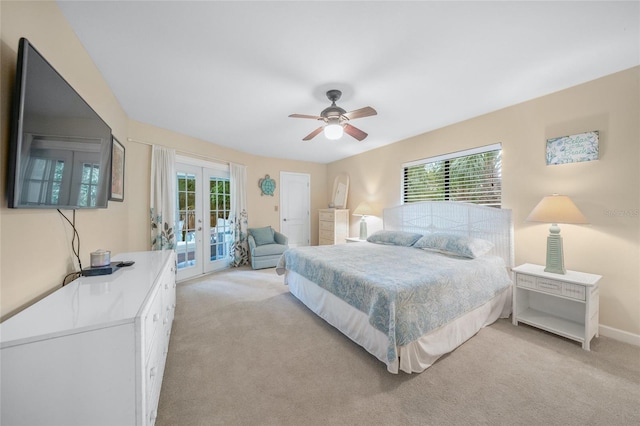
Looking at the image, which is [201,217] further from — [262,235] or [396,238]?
[396,238]

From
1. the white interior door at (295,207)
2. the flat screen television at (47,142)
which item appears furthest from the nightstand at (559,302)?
the white interior door at (295,207)

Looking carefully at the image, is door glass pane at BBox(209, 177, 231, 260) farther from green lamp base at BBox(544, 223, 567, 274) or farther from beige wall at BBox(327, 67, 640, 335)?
green lamp base at BBox(544, 223, 567, 274)

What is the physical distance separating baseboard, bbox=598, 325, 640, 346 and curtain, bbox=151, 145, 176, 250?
17.4ft

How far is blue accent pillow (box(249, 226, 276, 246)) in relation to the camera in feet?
16.3

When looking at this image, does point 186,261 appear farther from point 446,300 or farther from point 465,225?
point 465,225

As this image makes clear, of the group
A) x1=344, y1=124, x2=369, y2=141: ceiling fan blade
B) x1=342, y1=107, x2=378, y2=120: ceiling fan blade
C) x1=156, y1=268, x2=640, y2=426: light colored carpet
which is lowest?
x1=156, y1=268, x2=640, y2=426: light colored carpet

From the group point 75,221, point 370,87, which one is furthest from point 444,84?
point 75,221

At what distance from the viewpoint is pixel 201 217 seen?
425cm

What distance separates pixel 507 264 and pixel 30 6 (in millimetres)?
4459

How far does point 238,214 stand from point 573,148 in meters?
4.95

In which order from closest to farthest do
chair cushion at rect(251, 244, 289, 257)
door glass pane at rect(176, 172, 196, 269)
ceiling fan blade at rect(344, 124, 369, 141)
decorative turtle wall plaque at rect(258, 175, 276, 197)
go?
ceiling fan blade at rect(344, 124, 369, 141)
door glass pane at rect(176, 172, 196, 269)
chair cushion at rect(251, 244, 289, 257)
decorative turtle wall plaque at rect(258, 175, 276, 197)

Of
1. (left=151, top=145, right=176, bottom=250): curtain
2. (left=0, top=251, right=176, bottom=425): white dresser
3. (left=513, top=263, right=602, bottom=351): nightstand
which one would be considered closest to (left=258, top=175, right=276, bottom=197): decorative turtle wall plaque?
(left=151, top=145, right=176, bottom=250): curtain

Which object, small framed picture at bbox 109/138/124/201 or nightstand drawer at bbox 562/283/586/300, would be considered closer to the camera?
nightstand drawer at bbox 562/283/586/300

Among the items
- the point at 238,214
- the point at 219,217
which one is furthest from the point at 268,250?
the point at 219,217
